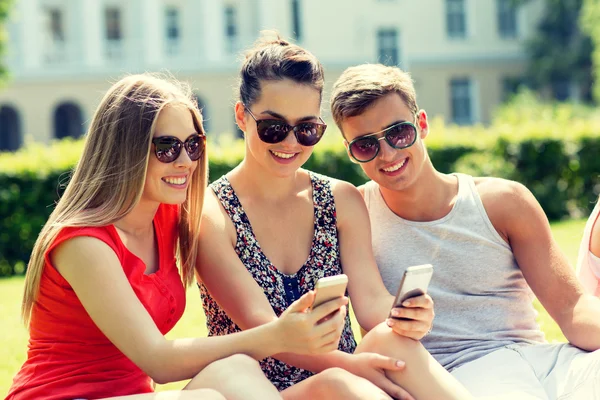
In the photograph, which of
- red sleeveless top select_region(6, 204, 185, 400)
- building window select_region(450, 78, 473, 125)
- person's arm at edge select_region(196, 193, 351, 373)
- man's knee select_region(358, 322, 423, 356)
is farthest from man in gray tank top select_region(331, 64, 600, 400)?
building window select_region(450, 78, 473, 125)

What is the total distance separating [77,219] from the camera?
114 inches

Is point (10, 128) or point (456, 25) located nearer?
point (10, 128)

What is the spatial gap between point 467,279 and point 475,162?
9.37 meters

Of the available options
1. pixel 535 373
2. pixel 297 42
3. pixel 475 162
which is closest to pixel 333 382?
pixel 535 373

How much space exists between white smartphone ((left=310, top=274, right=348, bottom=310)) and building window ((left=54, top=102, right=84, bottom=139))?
34954mm

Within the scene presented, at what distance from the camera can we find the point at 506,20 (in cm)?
3728

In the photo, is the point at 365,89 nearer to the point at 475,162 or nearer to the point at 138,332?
the point at 138,332

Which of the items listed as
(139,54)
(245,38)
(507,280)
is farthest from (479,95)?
(507,280)

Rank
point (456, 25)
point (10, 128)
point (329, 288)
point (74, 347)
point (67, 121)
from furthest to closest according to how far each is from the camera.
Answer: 1. point (456, 25)
2. point (67, 121)
3. point (10, 128)
4. point (74, 347)
5. point (329, 288)

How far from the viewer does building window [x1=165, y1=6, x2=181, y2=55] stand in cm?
3653

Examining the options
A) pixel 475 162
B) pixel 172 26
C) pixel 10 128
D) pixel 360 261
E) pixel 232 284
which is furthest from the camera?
pixel 172 26

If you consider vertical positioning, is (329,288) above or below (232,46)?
below

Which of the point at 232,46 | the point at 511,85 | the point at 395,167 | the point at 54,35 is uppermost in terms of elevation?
the point at 54,35

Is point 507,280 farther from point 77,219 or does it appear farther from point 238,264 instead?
point 77,219
